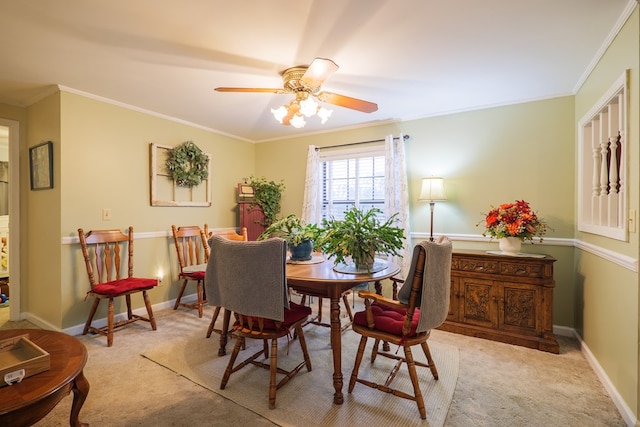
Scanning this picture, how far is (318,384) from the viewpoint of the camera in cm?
210

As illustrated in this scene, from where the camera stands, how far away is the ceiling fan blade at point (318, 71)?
190cm

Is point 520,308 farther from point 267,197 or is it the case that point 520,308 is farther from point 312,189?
point 267,197

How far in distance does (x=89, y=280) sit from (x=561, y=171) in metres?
4.80

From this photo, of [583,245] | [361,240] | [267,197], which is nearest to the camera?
[361,240]

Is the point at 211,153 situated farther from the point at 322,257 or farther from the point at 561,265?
the point at 561,265

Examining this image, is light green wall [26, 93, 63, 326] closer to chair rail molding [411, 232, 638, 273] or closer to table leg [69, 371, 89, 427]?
table leg [69, 371, 89, 427]

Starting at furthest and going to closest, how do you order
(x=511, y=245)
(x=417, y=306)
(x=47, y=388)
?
(x=511, y=245) < (x=417, y=306) < (x=47, y=388)

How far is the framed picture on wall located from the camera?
2918mm

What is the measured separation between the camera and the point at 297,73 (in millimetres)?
2391

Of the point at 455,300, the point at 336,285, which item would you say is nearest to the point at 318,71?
the point at 336,285

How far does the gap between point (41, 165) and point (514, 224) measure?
4691 millimetres

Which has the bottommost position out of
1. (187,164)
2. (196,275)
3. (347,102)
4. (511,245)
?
(196,275)

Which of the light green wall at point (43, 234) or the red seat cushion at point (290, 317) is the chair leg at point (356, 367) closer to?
the red seat cushion at point (290, 317)

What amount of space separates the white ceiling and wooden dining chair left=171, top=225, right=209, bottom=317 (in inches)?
61.1
